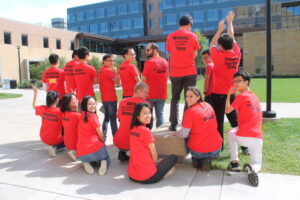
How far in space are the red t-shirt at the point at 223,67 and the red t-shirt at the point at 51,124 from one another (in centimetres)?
296

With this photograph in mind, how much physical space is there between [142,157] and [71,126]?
5.61 feet

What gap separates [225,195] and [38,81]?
1185 inches

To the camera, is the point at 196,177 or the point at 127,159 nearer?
the point at 196,177

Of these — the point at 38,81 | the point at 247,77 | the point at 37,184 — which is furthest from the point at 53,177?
the point at 38,81

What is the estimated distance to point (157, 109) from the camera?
5.41 m

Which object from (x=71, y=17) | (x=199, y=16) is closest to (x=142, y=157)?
(x=199, y=16)

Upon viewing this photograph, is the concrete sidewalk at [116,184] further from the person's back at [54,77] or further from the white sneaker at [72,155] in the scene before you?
the person's back at [54,77]

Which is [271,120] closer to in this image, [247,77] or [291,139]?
[291,139]

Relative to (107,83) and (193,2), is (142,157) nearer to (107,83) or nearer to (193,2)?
(107,83)

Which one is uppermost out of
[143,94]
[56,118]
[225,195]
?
[143,94]

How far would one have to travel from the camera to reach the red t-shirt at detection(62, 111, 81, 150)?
4707mm

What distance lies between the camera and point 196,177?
3857mm

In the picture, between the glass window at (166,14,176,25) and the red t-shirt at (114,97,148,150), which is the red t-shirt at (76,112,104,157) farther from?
the glass window at (166,14,176,25)

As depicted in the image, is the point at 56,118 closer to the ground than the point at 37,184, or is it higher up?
higher up
